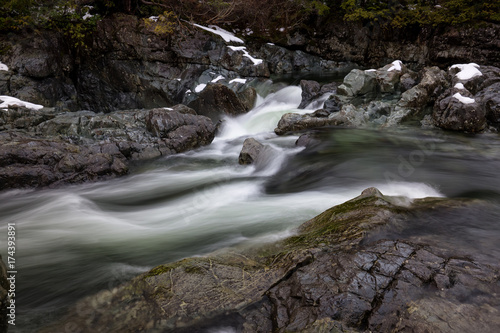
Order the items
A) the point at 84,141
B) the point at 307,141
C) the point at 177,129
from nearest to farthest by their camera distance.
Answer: the point at 307,141 → the point at 84,141 → the point at 177,129

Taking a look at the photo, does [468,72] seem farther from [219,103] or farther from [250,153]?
[219,103]

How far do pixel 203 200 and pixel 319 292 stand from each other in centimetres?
409

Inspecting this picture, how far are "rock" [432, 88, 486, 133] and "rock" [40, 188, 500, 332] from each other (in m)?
8.10

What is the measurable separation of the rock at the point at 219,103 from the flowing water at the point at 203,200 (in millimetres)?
3527

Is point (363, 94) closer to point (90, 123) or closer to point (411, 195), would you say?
point (411, 195)

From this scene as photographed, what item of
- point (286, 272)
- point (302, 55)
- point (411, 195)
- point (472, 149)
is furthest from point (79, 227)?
point (302, 55)

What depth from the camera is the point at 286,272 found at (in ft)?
8.44

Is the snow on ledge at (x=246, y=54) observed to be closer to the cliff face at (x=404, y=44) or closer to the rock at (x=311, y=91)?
the rock at (x=311, y=91)

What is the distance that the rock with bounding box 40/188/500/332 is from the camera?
2.04 meters

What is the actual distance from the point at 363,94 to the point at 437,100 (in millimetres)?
2607

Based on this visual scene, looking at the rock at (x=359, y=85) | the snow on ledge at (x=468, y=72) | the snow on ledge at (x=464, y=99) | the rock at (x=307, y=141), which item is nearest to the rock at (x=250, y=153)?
the rock at (x=307, y=141)

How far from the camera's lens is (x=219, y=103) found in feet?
43.1

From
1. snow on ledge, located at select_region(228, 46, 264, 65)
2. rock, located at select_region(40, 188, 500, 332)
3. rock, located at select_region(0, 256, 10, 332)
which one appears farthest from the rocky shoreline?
rock, located at select_region(0, 256, 10, 332)

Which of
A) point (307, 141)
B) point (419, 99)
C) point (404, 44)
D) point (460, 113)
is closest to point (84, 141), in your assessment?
point (307, 141)
